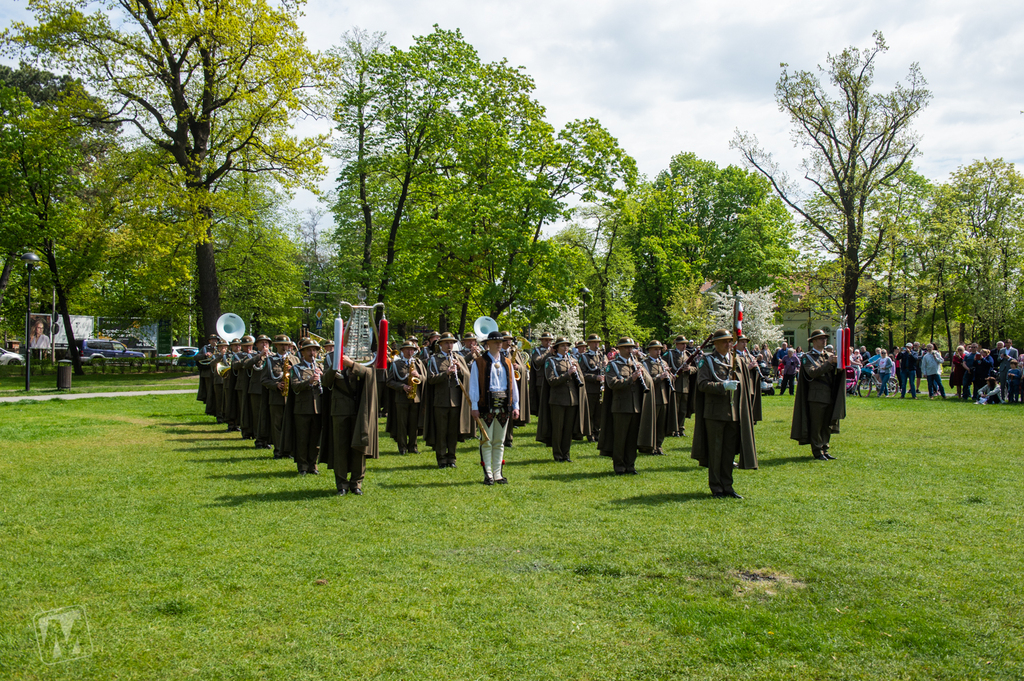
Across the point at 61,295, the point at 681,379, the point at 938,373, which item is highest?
the point at 61,295

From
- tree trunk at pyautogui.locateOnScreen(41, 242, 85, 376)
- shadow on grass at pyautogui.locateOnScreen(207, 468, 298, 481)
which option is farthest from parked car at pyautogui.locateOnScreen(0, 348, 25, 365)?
shadow on grass at pyautogui.locateOnScreen(207, 468, 298, 481)

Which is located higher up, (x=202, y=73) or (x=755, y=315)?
(x=202, y=73)

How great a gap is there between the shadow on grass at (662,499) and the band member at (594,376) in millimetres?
4913

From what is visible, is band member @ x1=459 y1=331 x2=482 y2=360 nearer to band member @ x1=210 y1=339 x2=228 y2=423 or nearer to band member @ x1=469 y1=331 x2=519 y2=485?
band member @ x1=469 y1=331 x2=519 y2=485

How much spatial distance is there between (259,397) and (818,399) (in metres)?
10.2

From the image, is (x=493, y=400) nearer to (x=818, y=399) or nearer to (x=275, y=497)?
(x=275, y=497)

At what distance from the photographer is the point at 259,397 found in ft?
46.4

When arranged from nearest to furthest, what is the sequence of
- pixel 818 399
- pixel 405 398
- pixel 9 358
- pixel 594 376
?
pixel 818 399 → pixel 405 398 → pixel 594 376 → pixel 9 358

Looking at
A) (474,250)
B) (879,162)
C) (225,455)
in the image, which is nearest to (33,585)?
(225,455)

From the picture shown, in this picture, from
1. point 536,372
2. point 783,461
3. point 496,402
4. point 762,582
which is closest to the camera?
point 762,582

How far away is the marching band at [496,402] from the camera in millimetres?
9289

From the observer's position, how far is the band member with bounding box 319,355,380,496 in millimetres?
9172

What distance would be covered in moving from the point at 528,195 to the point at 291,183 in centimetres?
902

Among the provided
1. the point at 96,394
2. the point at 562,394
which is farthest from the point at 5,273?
the point at 562,394
